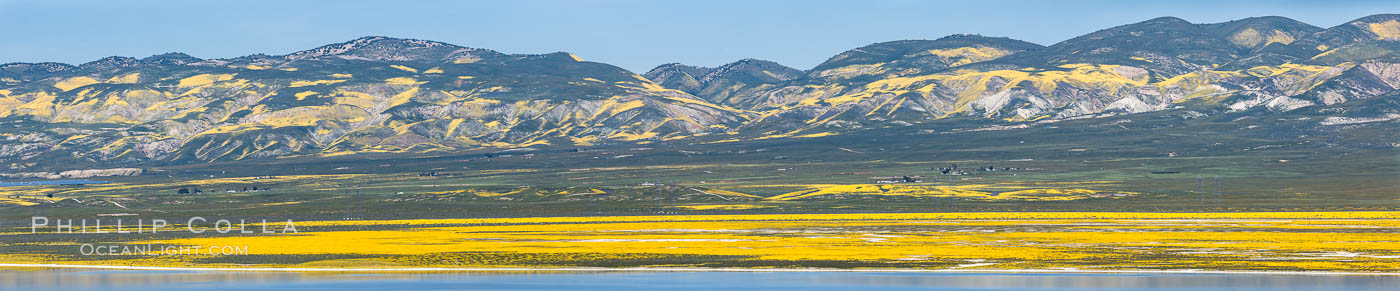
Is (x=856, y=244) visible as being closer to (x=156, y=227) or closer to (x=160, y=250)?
(x=160, y=250)

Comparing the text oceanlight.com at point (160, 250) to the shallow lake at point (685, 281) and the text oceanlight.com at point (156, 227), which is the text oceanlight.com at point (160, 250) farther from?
the text oceanlight.com at point (156, 227)

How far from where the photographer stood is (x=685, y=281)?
222ft

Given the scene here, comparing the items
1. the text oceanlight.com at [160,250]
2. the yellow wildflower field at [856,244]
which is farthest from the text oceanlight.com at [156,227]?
the text oceanlight.com at [160,250]

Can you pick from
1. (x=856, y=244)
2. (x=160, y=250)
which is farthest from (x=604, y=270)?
(x=160, y=250)

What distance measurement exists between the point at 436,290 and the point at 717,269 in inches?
597

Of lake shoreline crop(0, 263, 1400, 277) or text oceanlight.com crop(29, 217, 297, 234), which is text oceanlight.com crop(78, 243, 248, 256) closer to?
lake shoreline crop(0, 263, 1400, 277)

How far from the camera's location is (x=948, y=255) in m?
81.0

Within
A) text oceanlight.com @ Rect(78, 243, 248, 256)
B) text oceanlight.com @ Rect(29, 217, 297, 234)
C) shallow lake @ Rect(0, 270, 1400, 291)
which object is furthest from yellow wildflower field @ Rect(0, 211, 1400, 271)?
shallow lake @ Rect(0, 270, 1400, 291)

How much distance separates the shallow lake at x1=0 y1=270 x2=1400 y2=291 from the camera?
207 feet

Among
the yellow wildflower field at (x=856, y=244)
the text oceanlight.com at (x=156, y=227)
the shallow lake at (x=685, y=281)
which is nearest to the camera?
the shallow lake at (x=685, y=281)

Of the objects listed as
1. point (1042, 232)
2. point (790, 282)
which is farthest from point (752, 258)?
point (1042, 232)

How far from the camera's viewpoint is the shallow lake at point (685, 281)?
63.2 m

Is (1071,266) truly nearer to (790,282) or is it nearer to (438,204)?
(790,282)

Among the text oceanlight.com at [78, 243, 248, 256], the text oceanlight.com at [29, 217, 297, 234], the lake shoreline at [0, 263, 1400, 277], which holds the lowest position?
the text oceanlight.com at [29, 217, 297, 234]
